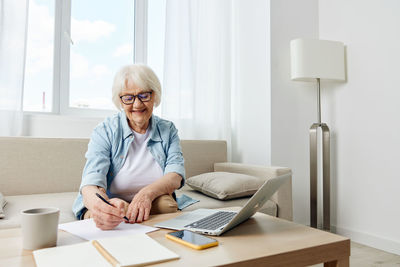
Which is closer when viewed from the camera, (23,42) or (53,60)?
(23,42)

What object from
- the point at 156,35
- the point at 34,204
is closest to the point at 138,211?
the point at 34,204

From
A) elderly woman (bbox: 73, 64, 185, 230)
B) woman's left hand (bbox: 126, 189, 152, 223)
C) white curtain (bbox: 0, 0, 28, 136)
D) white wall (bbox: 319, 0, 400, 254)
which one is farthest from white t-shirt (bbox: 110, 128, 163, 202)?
white wall (bbox: 319, 0, 400, 254)

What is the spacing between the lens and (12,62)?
2.07 metres

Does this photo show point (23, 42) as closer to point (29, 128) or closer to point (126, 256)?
point (29, 128)

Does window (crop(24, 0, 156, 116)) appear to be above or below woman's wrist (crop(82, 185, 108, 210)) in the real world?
above

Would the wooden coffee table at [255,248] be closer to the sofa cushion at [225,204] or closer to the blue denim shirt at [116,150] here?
the blue denim shirt at [116,150]

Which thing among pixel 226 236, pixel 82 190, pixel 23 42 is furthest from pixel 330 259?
pixel 23 42

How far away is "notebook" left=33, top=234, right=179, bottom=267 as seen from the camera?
609 millimetres

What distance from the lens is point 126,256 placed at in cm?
63

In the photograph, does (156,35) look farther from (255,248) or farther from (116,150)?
(255,248)

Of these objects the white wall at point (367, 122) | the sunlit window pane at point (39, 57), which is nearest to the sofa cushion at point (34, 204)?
the sunlit window pane at point (39, 57)

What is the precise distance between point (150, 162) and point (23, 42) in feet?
4.56

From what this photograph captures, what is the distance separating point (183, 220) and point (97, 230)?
24cm

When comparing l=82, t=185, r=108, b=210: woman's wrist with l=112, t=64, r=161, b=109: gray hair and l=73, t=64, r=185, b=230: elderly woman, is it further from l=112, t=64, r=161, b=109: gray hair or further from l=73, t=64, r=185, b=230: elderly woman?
l=112, t=64, r=161, b=109: gray hair
